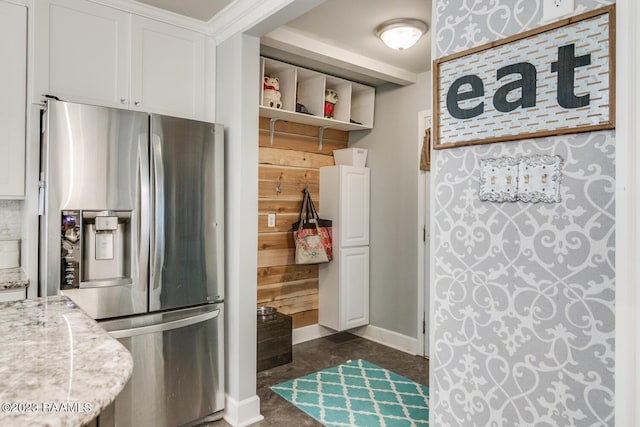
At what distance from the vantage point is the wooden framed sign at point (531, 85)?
104 centimetres

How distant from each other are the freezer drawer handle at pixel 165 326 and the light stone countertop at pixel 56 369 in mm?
913

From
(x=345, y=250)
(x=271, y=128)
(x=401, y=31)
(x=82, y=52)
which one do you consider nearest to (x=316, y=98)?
(x=271, y=128)

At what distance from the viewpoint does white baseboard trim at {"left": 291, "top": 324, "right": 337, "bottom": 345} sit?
3.89m

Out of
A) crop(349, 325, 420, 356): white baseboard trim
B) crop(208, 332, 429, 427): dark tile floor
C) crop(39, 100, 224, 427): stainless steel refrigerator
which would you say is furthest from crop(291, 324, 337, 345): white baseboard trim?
crop(39, 100, 224, 427): stainless steel refrigerator

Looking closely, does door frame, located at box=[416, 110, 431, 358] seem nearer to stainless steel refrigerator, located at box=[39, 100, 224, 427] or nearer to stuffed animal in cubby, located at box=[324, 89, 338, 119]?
stuffed animal in cubby, located at box=[324, 89, 338, 119]

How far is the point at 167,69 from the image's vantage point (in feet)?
8.39

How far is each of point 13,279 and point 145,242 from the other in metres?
0.64

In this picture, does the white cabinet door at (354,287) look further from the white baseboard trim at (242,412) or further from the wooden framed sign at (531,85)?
the wooden framed sign at (531,85)

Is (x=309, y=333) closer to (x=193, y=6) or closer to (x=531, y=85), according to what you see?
(x=193, y=6)

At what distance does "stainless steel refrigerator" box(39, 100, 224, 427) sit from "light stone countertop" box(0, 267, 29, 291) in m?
0.09

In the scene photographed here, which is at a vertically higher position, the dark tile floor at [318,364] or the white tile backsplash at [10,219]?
the white tile backsplash at [10,219]

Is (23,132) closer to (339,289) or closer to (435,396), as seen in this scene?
(435,396)

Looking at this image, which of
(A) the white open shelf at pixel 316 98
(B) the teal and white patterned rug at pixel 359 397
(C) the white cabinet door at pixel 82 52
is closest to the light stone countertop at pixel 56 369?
(C) the white cabinet door at pixel 82 52
